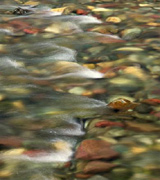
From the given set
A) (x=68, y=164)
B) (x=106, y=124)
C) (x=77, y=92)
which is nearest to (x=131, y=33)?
(x=77, y=92)

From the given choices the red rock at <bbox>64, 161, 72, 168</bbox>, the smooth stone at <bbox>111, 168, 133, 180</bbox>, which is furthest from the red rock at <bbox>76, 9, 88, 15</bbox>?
the smooth stone at <bbox>111, 168, 133, 180</bbox>

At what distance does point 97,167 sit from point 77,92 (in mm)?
1411

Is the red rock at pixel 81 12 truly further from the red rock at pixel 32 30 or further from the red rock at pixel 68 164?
the red rock at pixel 68 164

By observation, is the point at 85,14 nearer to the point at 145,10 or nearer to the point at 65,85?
the point at 145,10

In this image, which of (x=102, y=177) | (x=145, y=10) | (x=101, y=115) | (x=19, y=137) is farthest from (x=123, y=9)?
(x=102, y=177)

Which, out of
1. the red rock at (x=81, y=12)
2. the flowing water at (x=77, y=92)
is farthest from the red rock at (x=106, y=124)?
the red rock at (x=81, y=12)

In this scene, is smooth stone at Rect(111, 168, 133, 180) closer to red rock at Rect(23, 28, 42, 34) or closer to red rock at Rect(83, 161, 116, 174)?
red rock at Rect(83, 161, 116, 174)

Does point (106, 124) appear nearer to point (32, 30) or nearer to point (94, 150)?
point (94, 150)

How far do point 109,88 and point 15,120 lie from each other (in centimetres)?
103

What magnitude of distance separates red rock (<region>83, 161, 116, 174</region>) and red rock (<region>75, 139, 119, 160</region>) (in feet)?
0.23

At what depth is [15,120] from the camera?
3229mm

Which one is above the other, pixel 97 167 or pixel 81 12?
pixel 97 167

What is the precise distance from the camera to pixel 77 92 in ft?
12.7

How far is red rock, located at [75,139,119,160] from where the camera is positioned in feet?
8.67
